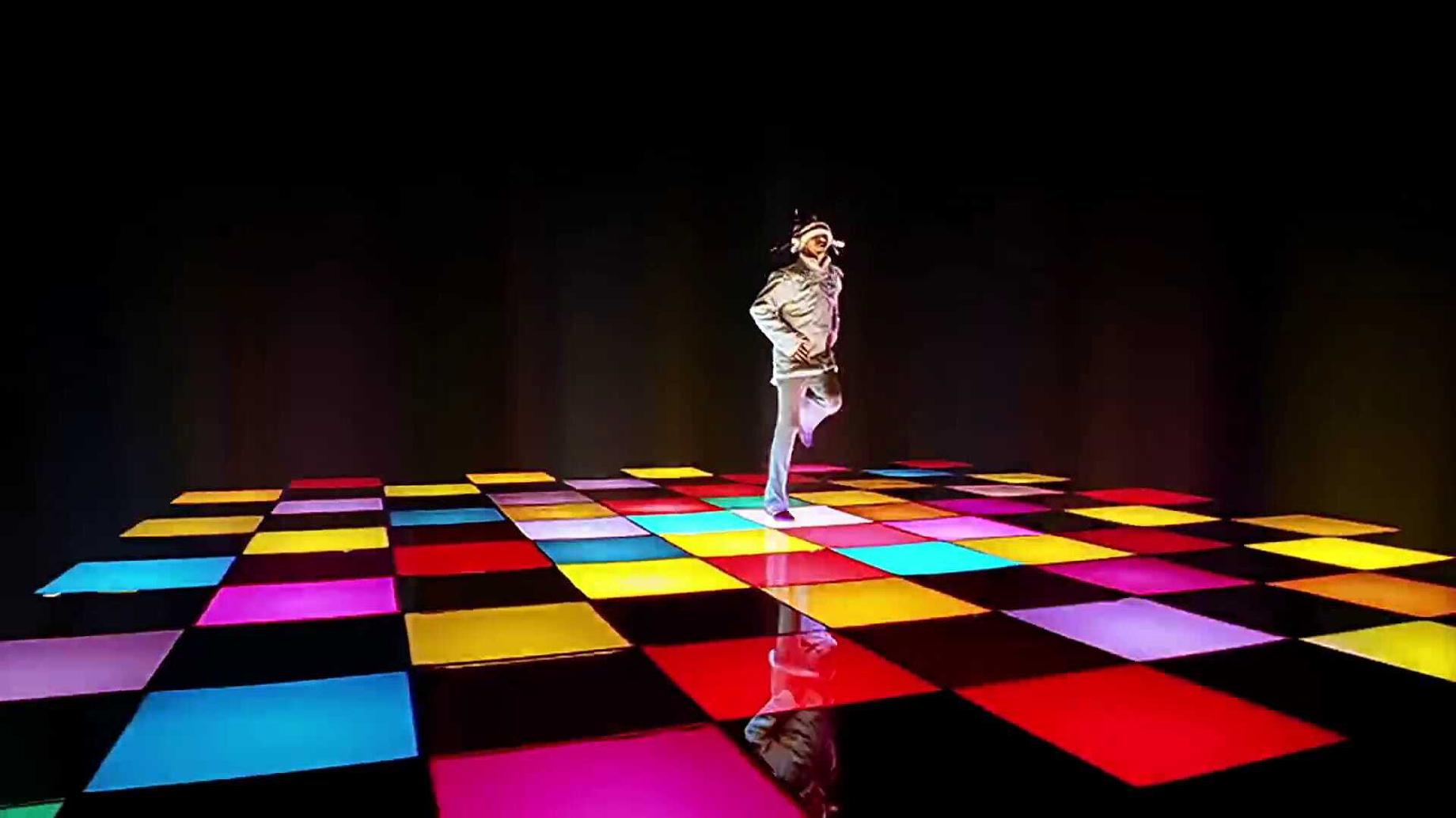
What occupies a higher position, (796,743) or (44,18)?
(44,18)

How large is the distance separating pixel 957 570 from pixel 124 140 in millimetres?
10692

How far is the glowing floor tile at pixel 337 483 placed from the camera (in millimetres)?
11695

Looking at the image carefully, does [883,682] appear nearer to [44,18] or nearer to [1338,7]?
[1338,7]

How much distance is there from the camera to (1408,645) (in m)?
5.23

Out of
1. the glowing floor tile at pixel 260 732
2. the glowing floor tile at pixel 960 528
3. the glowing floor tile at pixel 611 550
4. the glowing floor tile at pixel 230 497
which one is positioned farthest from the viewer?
the glowing floor tile at pixel 230 497

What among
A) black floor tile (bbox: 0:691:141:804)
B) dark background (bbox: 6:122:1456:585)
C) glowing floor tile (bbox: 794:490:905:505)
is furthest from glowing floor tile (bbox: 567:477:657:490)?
black floor tile (bbox: 0:691:141:804)

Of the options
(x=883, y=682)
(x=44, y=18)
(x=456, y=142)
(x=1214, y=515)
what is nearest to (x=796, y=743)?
(x=883, y=682)

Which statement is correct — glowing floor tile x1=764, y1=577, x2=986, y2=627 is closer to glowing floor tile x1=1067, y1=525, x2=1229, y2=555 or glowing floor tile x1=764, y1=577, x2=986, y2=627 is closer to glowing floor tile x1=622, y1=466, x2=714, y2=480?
glowing floor tile x1=1067, y1=525, x2=1229, y2=555

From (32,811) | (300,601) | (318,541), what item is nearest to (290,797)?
(32,811)

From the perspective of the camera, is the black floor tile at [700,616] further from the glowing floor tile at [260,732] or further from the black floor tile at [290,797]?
the black floor tile at [290,797]

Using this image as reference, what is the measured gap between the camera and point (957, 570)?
7113 millimetres

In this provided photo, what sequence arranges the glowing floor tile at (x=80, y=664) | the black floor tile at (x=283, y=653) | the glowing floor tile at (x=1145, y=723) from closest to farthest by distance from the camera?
the glowing floor tile at (x=1145, y=723) < the glowing floor tile at (x=80, y=664) < the black floor tile at (x=283, y=653)

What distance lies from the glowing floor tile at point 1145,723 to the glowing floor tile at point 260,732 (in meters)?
2.57

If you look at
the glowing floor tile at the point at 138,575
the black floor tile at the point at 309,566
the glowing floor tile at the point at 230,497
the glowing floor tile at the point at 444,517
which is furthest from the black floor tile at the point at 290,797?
the glowing floor tile at the point at 230,497
